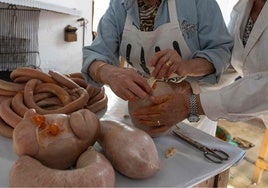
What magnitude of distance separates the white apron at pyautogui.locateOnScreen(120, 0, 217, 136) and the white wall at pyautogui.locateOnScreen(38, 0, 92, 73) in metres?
1.11

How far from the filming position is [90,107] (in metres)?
0.77

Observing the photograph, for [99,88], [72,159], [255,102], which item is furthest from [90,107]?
[255,102]

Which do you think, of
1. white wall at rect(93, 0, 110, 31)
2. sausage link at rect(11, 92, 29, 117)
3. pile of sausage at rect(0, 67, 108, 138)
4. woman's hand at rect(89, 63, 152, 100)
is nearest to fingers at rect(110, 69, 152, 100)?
woman's hand at rect(89, 63, 152, 100)

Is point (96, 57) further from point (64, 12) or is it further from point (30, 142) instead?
point (64, 12)

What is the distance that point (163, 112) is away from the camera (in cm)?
67

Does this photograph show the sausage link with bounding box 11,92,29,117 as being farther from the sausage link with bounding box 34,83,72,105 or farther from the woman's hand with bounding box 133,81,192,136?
the woman's hand with bounding box 133,81,192,136

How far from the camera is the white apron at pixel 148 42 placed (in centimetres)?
80

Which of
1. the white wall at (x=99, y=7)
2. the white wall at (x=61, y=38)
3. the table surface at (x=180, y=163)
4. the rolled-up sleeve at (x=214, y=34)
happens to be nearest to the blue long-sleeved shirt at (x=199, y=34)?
the rolled-up sleeve at (x=214, y=34)

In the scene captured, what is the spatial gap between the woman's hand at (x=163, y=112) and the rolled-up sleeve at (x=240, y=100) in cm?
5

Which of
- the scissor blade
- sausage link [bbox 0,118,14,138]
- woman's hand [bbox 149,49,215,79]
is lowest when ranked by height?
the scissor blade

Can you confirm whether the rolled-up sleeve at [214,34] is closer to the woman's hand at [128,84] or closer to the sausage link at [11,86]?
the woman's hand at [128,84]

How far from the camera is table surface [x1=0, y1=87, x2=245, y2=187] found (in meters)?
0.52

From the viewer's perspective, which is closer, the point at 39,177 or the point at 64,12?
the point at 39,177

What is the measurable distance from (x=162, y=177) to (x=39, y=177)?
224mm
